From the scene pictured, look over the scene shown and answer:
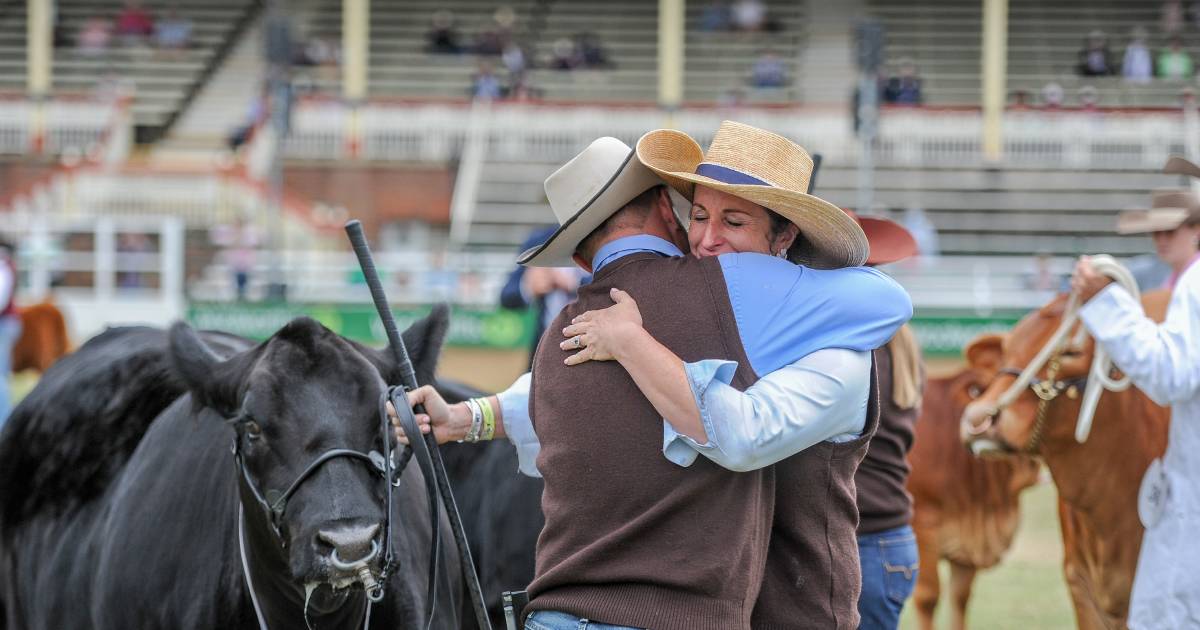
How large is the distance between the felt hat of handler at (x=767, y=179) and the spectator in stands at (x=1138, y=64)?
30756 millimetres

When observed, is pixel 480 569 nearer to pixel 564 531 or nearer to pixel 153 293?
pixel 564 531

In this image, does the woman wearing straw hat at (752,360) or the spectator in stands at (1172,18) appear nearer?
the woman wearing straw hat at (752,360)

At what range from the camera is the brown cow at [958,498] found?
25.2ft

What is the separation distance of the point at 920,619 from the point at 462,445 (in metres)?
2.93

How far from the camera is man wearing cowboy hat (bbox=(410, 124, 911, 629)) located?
3000mm

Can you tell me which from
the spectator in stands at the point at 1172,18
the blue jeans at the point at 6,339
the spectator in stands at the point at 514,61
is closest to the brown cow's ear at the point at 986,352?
the blue jeans at the point at 6,339

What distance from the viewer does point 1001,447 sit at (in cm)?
565

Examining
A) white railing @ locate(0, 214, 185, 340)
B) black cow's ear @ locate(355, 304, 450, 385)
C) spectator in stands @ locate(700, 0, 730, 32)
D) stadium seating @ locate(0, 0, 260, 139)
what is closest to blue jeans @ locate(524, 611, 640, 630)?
black cow's ear @ locate(355, 304, 450, 385)

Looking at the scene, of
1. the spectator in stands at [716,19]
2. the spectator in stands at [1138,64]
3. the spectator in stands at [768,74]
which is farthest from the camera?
the spectator in stands at [716,19]

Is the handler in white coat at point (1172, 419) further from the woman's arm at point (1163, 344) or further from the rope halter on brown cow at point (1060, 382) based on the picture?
the rope halter on brown cow at point (1060, 382)

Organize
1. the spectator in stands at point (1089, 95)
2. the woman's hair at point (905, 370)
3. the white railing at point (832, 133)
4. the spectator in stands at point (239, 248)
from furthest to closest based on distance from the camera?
the spectator in stands at point (1089, 95), the white railing at point (832, 133), the spectator in stands at point (239, 248), the woman's hair at point (905, 370)

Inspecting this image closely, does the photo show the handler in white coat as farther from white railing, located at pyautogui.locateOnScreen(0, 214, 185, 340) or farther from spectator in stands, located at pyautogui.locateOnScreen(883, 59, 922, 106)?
spectator in stands, located at pyautogui.locateOnScreen(883, 59, 922, 106)

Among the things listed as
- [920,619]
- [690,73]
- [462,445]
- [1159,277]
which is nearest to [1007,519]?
[920,619]

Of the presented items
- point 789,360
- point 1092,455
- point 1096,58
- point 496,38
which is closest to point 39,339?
point 1092,455
